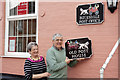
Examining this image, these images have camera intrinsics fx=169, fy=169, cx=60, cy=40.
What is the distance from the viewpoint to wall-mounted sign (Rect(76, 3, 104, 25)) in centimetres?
357

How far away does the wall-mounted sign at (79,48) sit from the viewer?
3.61 meters

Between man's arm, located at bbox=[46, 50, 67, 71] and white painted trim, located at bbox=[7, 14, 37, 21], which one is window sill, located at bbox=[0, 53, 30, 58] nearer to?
white painted trim, located at bbox=[7, 14, 37, 21]

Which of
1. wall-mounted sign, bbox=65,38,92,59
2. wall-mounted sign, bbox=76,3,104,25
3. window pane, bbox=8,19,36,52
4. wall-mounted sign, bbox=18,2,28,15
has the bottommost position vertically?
wall-mounted sign, bbox=65,38,92,59

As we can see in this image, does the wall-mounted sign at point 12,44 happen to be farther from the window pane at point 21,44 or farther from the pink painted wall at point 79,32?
the pink painted wall at point 79,32

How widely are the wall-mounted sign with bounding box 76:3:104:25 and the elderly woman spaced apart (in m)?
1.36

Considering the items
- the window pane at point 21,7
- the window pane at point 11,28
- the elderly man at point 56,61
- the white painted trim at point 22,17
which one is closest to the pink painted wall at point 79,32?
the white painted trim at point 22,17

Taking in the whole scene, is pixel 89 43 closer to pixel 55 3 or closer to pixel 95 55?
pixel 95 55

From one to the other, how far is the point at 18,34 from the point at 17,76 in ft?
3.99

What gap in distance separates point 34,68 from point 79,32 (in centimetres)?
146

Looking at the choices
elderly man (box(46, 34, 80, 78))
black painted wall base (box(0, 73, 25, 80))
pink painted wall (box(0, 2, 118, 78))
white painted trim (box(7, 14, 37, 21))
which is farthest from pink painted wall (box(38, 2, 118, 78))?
black painted wall base (box(0, 73, 25, 80))

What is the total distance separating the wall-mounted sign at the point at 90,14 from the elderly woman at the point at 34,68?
136cm

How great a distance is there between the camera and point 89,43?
363 cm

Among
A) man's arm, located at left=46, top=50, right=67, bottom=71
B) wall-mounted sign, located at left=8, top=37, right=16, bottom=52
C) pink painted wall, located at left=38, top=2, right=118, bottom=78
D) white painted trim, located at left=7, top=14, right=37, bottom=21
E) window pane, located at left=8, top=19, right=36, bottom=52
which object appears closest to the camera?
man's arm, located at left=46, top=50, right=67, bottom=71

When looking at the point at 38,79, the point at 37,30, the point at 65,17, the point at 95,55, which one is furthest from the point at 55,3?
the point at 38,79
